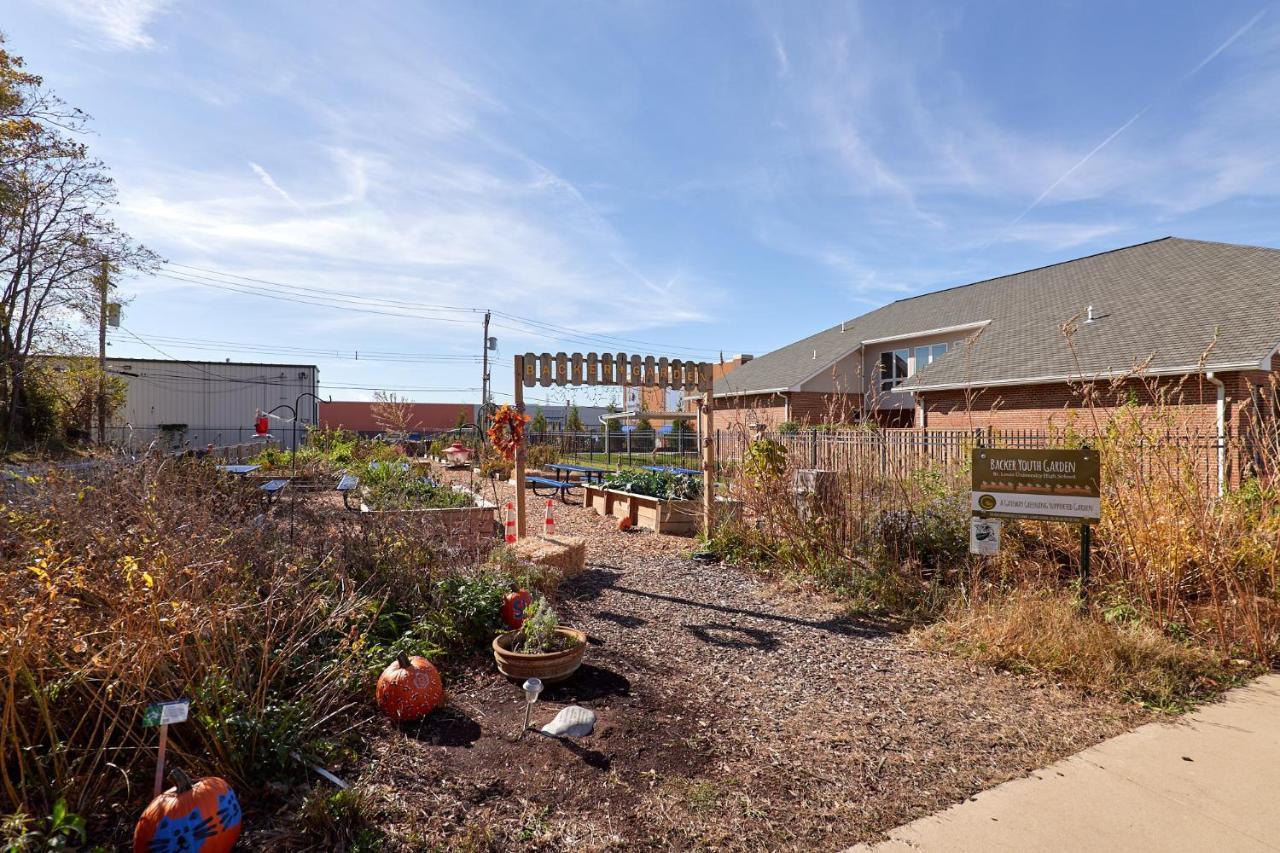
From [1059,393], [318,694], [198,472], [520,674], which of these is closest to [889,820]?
[520,674]

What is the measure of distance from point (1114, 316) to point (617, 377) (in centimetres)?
1306

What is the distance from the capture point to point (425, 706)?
3.42 metres

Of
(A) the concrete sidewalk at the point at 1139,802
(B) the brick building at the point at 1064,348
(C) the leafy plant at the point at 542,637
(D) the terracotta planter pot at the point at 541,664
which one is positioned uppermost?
(B) the brick building at the point at 1064,348

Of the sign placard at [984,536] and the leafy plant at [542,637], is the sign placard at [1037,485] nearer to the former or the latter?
the sign placard at [984,536]

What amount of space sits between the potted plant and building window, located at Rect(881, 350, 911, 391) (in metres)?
21.1

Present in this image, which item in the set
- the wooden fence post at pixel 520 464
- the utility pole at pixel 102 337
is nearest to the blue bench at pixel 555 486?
the wooden fence post at pixel 520 464

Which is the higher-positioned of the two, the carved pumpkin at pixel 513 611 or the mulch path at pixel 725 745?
the carved pumpkin at pixel 513 611

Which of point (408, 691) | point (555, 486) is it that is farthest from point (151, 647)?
point (555, 486)

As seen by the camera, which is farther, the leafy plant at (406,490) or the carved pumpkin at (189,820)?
the leafy plant at (406,490)

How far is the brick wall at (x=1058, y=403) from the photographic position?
36.4 ft

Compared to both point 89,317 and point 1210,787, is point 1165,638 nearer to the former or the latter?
point 1210,787

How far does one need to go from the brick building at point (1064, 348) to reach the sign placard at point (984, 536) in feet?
4.38

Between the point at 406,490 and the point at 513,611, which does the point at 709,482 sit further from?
the point at 513,611

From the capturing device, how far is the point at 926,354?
2256 cm
